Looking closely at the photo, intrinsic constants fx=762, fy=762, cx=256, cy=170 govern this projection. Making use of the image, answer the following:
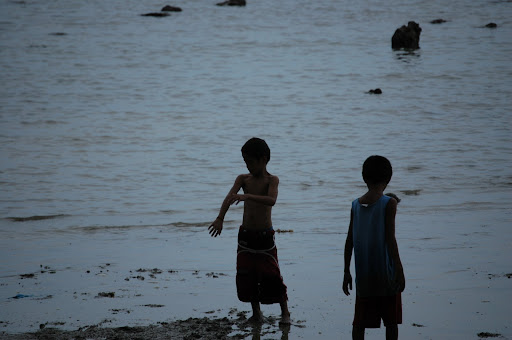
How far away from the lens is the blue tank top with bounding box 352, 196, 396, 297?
4375 millimetres

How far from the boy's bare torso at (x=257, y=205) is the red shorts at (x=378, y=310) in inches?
47.6

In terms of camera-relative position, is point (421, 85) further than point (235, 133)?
Yes

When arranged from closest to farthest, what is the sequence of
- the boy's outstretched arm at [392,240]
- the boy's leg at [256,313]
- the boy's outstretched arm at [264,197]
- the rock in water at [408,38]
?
1. the boy's outstretched arm at [392,240]
2. the boy's outstretched arm at [264,197]
3. the boy's leg at [256,313]
4. the rock in water at [408,38]

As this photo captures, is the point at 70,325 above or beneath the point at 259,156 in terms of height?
beneath

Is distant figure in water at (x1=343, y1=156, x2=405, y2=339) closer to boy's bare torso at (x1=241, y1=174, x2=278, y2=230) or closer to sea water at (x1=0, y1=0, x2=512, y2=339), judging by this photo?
sea water at (x1=0, y1=0, x2=512, y2=339)

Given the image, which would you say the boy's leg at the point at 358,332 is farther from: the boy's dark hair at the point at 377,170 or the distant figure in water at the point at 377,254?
the boy's dark hair at the point at 377,170

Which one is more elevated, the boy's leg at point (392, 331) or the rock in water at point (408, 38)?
the rock in water at point (408, 38)

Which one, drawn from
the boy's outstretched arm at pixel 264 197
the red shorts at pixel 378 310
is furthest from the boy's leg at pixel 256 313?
the red shorts at pixel 378 310

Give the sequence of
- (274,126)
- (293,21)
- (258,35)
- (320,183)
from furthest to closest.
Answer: (293,21), (258,35), (274,126), (320,183)

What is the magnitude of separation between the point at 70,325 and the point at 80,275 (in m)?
1.56

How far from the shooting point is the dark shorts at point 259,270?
216 inches

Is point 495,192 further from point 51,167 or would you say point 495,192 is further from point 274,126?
point 274,126

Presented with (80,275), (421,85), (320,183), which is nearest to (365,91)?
(421,85)

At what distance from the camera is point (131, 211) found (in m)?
10.9
